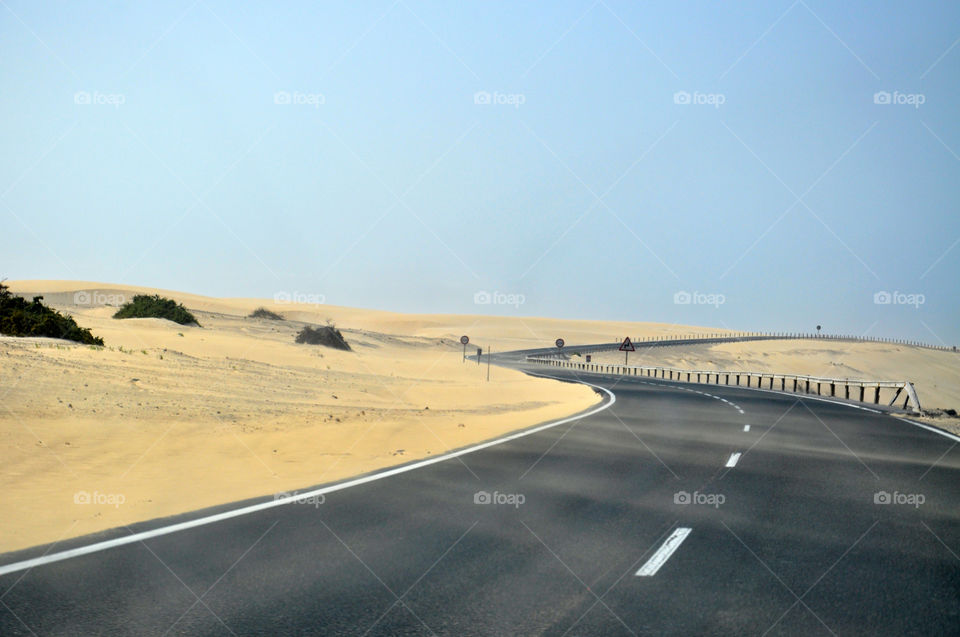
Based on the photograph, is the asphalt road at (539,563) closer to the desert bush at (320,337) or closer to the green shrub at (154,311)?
the desert bush at (320,337)

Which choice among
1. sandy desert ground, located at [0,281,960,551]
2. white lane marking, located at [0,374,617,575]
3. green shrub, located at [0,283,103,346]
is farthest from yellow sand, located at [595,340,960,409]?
white lane marking, located at [0,374,617,575]

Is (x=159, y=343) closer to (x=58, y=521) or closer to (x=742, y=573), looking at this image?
(x=58, y=521)

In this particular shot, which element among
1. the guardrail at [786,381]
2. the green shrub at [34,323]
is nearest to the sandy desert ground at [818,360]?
the guardrail at [786,381]

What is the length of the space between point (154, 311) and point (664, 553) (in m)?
53.2

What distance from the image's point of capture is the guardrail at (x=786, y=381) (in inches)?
1395

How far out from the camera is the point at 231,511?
9273mm

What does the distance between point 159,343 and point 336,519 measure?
29839 millimetres

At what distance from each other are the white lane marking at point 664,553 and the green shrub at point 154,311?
50576 millimetres

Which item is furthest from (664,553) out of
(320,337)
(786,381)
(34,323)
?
(786,381)

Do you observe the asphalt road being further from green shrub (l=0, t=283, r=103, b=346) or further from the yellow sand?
the yellow sand

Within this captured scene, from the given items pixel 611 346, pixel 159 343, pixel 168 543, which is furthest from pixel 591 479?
pixel 611 346

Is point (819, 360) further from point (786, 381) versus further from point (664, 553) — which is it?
point (664, 553)

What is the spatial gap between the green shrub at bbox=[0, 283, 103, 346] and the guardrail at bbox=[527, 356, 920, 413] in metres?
27.2

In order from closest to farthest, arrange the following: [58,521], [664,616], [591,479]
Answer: [664,616]
[58,521]
[591,479]
